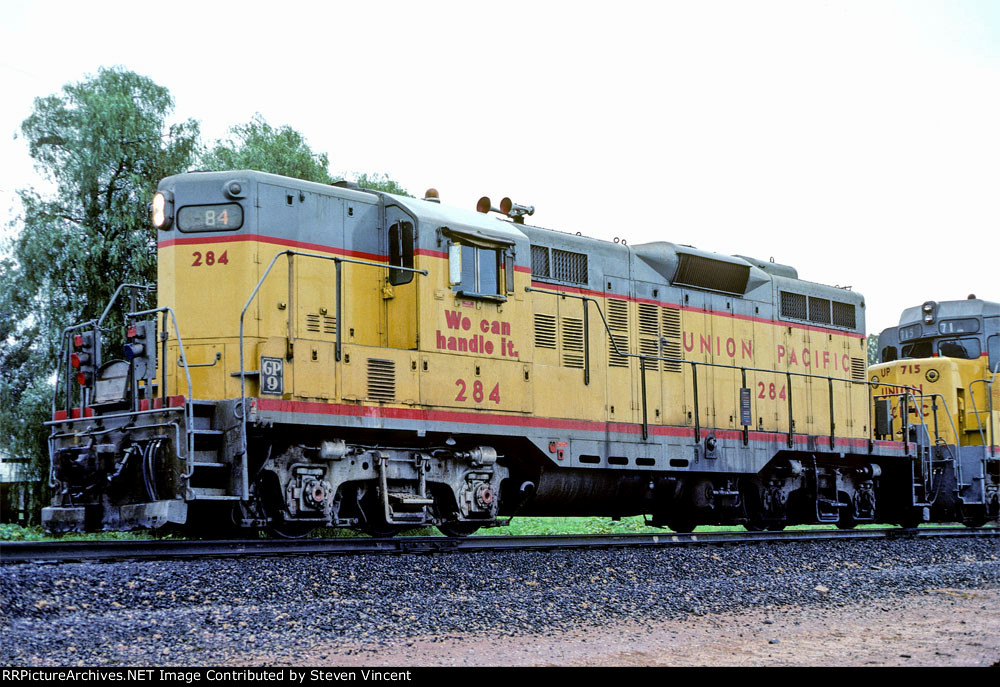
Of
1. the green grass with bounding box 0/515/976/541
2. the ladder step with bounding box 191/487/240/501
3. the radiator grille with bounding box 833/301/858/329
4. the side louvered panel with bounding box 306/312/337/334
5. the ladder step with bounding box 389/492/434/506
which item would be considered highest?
the radiator grille with bounding box 833/301/858/329

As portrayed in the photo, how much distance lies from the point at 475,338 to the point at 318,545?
9.22ft

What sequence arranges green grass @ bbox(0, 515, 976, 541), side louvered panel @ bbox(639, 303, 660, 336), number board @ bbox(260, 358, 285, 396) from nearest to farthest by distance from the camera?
number board @ bbox(260, 358, 285, 396), side louvered panel @ bbox(639, 303, 660, 336), green grass @ bbox(0, 515, 976, 541)

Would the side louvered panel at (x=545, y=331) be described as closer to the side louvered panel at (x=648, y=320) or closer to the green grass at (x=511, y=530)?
the side louvered panel at (x=648, y=320)

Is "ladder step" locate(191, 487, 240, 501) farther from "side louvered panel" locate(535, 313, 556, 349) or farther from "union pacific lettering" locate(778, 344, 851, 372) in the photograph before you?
"union pacific lettering" locate(778, 344, 851, 372)

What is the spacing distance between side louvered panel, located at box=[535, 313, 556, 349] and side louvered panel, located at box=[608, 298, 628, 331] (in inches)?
40.7

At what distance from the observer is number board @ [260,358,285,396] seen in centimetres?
841

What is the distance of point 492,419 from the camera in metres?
10.1

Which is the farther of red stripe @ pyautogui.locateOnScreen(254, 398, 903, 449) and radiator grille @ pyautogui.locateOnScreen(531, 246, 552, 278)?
radiator grille @ pyautogui.locateOnScreen(531, 246, 552, 278)

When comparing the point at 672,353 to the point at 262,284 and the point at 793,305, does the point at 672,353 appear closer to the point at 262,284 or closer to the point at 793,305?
the point at 793,305

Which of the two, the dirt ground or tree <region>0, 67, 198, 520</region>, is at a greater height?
tree <region>0, 67, 198, 520</region>

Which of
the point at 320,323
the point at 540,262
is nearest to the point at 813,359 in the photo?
the point at 540,262

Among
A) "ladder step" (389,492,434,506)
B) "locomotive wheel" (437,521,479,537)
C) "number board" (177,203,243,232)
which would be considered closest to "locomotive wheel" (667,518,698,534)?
"locomotive wheel" (437,521,479,537)

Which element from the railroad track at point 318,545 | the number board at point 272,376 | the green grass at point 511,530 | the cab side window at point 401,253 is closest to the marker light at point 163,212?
the number board at point 272,376

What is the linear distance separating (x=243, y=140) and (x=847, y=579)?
1626cm
